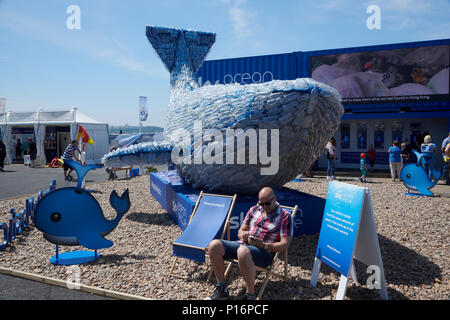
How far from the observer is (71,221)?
4.22 metres

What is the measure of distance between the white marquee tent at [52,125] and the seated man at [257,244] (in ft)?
59.7

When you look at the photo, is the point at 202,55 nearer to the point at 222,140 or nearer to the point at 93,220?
the point at 222,140

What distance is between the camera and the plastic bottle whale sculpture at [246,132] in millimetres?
4434

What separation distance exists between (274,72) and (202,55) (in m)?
8.15

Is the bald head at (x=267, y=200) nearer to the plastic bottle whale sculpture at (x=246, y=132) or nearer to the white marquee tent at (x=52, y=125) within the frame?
the plastic bottle whale sculpture at (x=246, y=132)

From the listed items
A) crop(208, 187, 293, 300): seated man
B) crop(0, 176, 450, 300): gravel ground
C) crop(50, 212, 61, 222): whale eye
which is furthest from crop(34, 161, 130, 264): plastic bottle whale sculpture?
crop(208, 187, 293, 300): seated man

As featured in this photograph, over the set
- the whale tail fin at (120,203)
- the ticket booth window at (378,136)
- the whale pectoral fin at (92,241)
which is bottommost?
the whale pectoral fin at (92,241)

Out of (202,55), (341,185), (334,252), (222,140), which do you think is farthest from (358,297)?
(202,55)

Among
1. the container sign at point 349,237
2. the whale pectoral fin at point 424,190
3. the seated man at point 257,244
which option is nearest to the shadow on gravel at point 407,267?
the container sign at point 349,237

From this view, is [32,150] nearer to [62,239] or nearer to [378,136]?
[62,239]

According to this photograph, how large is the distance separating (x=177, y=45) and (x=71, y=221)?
5.02 metres

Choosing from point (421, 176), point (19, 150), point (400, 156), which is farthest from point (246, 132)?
point (19, 150)

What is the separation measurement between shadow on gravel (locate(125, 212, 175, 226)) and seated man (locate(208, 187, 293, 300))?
279 centimetres
